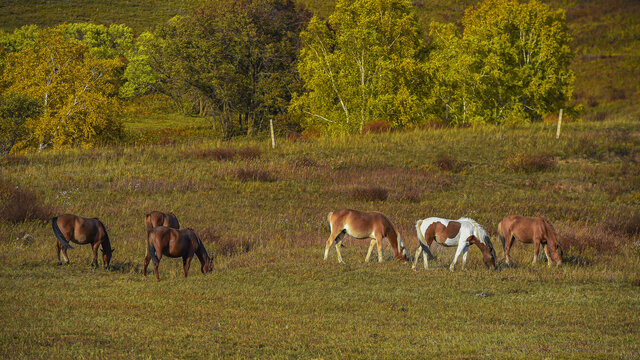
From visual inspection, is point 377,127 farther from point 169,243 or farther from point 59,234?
point 169,243

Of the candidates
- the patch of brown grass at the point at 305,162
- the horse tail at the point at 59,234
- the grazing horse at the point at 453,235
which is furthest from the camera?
the patch of brown grass at the point at 305,162

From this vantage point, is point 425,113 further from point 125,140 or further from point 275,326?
point 275,326

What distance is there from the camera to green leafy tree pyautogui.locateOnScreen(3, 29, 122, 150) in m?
43.9

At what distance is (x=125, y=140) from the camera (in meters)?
50.8

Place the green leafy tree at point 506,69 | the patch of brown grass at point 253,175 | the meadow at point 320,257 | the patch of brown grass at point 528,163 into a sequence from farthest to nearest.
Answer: the green leafy tree at point 506,69
the patch of brown grass at point 528,163
the patch of brown grass at point 253,175
the meadow at point 320,257

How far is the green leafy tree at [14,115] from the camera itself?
42.1 m

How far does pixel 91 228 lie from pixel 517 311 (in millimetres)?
10049

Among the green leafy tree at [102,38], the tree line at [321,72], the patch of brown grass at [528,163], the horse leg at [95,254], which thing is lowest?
the horse leg at [95,254]

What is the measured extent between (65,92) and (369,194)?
25491 mm

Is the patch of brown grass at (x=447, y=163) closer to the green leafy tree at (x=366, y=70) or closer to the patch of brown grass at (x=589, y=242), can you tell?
the green leafy tree at (x=366, y=70)

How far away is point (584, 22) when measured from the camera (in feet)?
432

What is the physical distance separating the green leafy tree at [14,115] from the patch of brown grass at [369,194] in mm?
24135

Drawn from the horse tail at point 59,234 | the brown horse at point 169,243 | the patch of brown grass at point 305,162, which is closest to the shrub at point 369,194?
the patch of brown grass at point 305,162

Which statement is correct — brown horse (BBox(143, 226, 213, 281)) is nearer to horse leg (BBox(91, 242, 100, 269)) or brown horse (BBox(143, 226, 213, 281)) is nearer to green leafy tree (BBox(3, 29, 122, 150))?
horse leg (BBox(91, 242, 100, 269))
